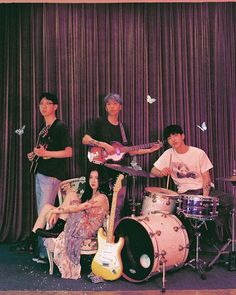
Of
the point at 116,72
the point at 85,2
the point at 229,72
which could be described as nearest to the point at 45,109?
the point at 116,72

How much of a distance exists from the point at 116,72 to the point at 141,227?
2336mm

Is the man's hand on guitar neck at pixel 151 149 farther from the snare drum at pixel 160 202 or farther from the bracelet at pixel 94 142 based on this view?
the snare drum at pixel 160 202

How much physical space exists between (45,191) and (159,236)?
1358 millimetres

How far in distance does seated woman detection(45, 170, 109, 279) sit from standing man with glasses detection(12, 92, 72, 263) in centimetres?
29

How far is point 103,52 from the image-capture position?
553 centimetres

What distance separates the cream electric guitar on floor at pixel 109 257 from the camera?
383cm

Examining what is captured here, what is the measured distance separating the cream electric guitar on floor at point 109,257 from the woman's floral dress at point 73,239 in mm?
177

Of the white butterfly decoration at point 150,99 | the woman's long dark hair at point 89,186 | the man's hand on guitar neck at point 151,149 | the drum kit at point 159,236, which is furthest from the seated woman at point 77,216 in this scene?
the white butterfly decoration at point 150,99

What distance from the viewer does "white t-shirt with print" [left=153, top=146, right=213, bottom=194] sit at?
4781 millimetres

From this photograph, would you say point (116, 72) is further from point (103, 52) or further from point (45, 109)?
point (45, 109)

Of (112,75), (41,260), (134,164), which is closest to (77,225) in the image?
(41,260)

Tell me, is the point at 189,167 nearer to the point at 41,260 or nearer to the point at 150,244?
the point at 150,244

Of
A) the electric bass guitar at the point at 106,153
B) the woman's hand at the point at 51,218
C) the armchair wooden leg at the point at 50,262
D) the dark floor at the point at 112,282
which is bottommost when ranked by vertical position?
the dark floor at the point at 112,282

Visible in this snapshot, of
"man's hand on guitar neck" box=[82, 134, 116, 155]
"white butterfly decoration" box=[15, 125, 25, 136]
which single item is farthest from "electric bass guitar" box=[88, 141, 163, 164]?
"white butterfly decoration" box=[15, 125, 25, 136]
